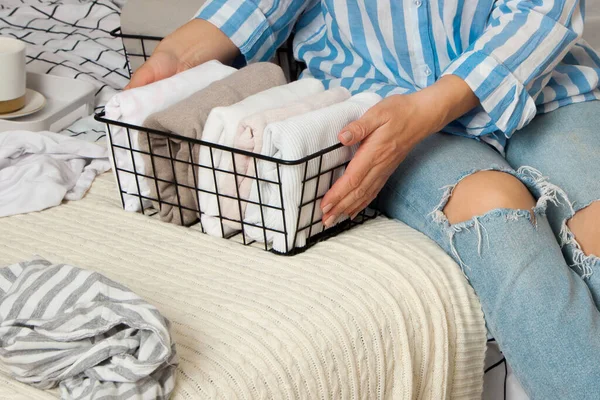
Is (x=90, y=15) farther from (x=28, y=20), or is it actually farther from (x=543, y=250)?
(x=543, y=250)

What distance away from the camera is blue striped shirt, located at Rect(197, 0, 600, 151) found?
110cm

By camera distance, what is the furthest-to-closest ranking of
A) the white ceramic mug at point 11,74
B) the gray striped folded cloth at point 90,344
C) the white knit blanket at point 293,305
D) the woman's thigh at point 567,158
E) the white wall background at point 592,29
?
the white wall background at point 592,29 < the white ceramic mug at point 11,74 < the woman's thigh at point 567,158 < the white knit blanket at point 293,305 < the gray striped folded cloth at point 90,344

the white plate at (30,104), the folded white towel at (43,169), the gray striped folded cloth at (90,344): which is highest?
the gray striped folded cloth at (90,344)

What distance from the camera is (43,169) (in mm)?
1199

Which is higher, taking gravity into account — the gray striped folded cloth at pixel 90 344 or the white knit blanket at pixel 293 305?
the gray striped folded cloth at pixel 90 344

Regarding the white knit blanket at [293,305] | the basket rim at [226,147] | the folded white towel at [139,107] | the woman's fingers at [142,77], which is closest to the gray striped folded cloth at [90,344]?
the white knit blanket at [293,305]

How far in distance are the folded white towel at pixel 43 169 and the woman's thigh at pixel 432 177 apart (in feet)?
1.44

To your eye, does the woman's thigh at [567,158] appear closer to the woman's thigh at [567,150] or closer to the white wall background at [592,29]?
the woman's thigh at [567,150]

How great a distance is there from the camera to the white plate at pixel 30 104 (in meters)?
1.46

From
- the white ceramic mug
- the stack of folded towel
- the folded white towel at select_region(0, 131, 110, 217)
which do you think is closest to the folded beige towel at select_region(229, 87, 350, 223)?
the stack of folded towel

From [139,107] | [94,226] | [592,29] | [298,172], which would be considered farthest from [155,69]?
[592,29]

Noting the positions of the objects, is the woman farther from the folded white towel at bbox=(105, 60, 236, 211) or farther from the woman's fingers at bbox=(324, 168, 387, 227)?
the folded white towel at bbox=(105, 60, 236, 211)

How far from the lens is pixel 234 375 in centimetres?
83

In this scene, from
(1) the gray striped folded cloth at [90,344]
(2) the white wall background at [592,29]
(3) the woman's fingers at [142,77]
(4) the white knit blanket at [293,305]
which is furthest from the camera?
(2) the white wall background at [592,29]
